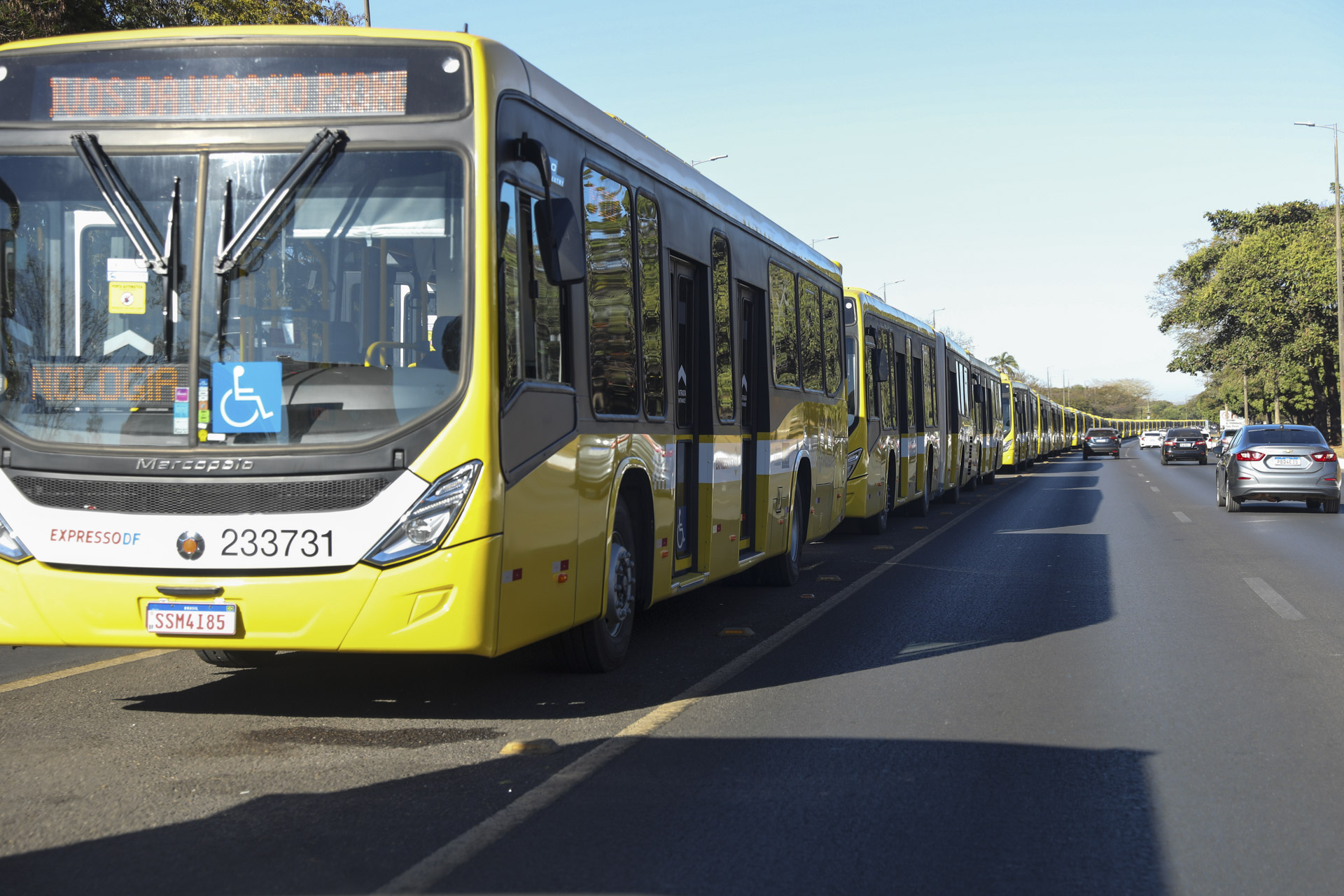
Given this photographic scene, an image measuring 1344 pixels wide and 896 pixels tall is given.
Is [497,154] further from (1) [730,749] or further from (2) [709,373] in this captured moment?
(2) [709,373]

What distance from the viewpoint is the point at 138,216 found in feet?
20.3

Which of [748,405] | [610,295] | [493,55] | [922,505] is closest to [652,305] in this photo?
[610,295]

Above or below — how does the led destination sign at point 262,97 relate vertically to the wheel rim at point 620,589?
above

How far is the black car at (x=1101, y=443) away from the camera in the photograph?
67.6m

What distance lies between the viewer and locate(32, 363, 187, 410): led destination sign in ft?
20.0

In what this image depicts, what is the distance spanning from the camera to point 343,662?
8203 millimetres

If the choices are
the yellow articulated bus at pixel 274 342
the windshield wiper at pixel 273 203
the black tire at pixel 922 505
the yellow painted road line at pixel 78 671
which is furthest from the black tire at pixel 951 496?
the windshield wiper at pixel 273 203

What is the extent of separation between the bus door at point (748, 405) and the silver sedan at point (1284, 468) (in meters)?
14.5

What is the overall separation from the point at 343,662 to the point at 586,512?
6.80ft

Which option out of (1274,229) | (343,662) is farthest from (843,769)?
(1274,229)

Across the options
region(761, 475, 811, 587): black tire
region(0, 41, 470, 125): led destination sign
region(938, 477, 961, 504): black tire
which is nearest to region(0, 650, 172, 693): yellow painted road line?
region(0, 41, 470, 125): led destination sign

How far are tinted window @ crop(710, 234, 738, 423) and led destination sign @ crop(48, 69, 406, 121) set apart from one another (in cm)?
411

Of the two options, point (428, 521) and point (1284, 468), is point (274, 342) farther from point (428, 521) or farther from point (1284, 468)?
point (1284, 468)

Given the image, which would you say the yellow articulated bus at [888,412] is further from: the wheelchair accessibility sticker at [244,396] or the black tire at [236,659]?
the wheelchair accessibility sticker at [244,396]
